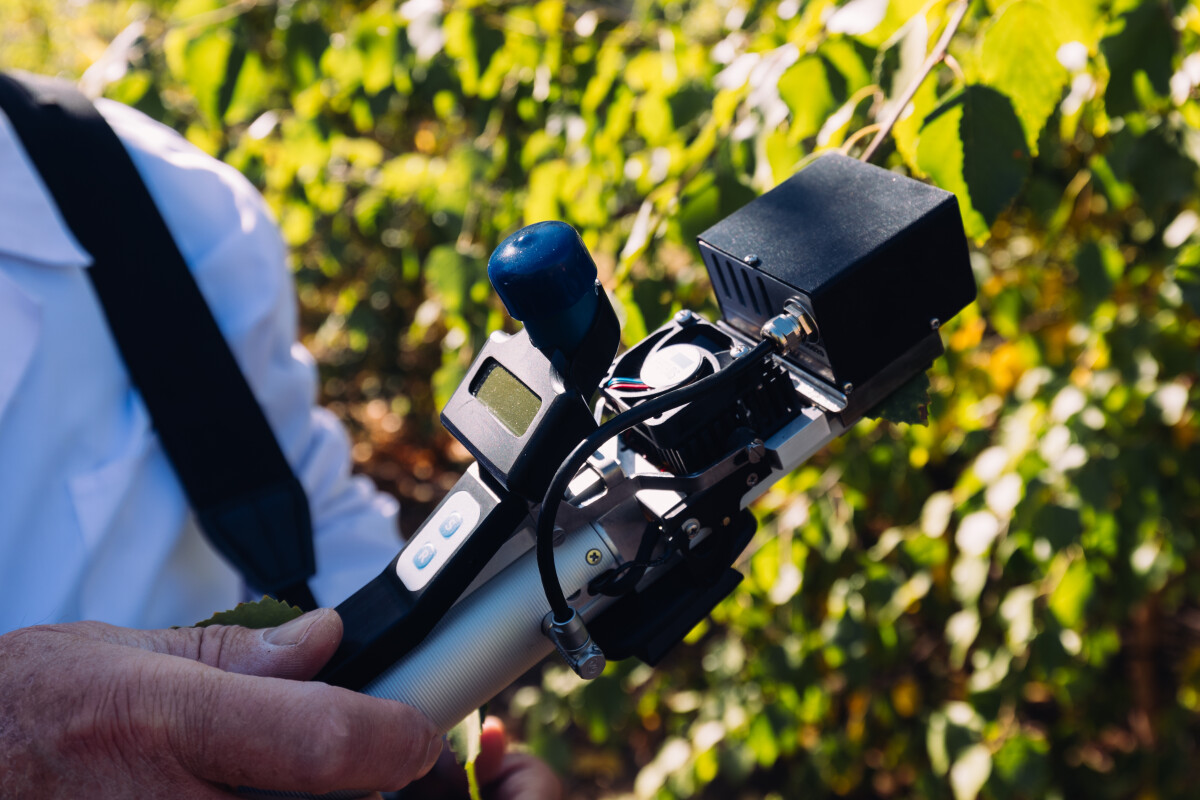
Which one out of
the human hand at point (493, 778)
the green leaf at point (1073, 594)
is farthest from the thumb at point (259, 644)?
the green leaf at point (1073, 594)

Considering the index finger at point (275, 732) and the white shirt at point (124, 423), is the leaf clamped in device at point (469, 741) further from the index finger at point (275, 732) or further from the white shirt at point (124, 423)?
the white shirt at point (124, 423)

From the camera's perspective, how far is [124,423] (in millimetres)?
974

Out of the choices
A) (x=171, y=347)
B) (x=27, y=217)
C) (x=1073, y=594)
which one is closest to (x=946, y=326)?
(x=1073, y=594)

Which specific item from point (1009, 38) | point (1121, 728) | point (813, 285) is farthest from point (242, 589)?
point (1121, 728)

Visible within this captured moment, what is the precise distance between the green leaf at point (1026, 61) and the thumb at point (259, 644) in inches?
26.7

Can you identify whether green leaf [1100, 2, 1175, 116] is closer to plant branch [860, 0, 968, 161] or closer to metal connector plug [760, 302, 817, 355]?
plant branch [860, 0, 968, 161]

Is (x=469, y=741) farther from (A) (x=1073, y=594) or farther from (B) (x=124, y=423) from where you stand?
(A) (x=1073, y=594)

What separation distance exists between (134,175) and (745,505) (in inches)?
31.7

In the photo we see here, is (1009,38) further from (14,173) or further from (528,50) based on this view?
(14,173)

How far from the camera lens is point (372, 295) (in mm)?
2451

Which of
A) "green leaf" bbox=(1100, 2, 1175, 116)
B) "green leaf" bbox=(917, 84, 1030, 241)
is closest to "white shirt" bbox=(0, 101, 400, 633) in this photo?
"green leaf" bbox=(917, 84, 1030, 241)

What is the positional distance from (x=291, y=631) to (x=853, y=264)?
17.7 inches

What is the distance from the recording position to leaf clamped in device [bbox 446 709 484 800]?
26.0 inches

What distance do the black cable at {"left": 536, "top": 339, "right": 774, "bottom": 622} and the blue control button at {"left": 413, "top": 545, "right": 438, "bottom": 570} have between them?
0.08 metres
